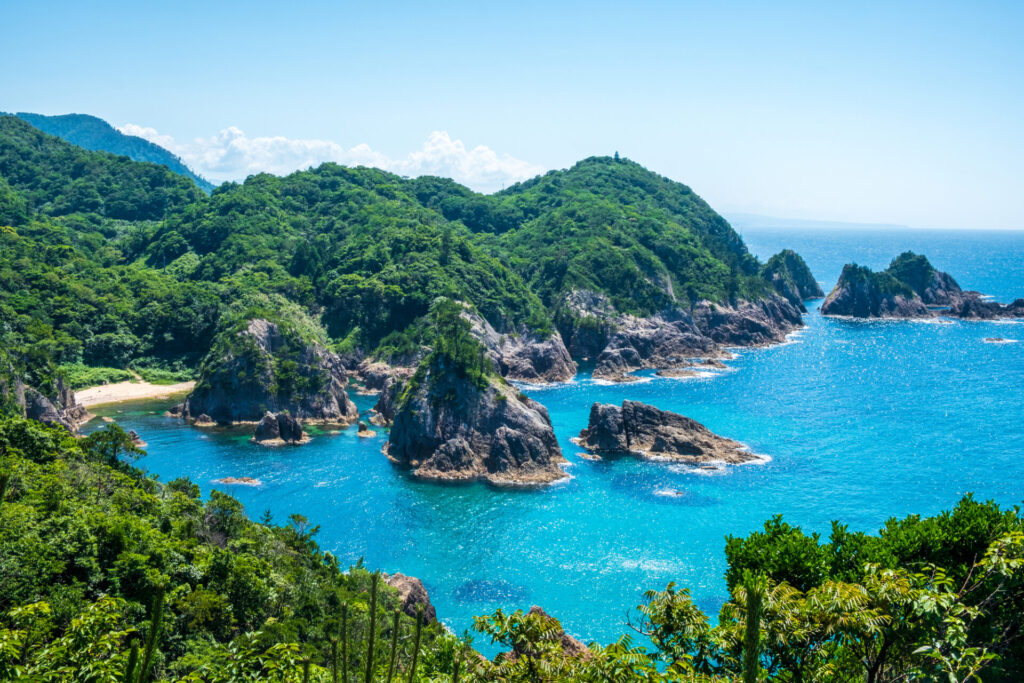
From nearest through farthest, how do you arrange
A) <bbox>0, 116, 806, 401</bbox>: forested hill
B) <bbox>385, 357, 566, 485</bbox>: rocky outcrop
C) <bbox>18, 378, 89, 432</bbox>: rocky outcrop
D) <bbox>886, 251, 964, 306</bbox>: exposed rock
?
<bbox>18, 378, 89, 432</bbox>: rocky outcrop, <bbox>385, 357, 566, 485</bbox>: rocky outcrop, <bbox>0, 116, 806, 401</bbox>: forested hill, <bbox>886, 251, 964, 306</bbox>: exposed rock

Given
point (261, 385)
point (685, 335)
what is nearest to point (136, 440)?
point (261, 385)

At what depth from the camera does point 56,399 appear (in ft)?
266

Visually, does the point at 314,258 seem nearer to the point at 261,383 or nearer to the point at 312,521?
the point at 261,383

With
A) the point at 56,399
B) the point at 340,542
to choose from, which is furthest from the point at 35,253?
the point at 340,542

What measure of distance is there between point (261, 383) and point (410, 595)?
2292 inches

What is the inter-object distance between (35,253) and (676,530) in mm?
124365

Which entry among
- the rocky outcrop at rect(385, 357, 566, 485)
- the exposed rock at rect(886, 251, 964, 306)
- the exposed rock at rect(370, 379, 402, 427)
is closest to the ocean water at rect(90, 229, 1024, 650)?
the rocky outcrop at rect(385, 357, 566, 485)

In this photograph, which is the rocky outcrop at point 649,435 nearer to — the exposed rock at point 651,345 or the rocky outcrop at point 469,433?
the rocky outcrop at point 469,433

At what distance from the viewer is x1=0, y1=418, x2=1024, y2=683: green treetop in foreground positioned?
1650cm

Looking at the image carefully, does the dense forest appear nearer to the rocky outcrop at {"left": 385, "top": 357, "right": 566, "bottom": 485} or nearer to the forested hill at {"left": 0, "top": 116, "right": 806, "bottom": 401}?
the forested hill at {"left": 0, "top": 116, "right": 806, "bottom": 401}

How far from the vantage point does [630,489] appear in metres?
71.0

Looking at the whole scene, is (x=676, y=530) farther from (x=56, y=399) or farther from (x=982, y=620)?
(x=56, y=399)

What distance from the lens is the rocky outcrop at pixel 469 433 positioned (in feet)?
247

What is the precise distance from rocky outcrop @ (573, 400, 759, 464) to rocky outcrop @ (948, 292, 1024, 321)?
118 meters
